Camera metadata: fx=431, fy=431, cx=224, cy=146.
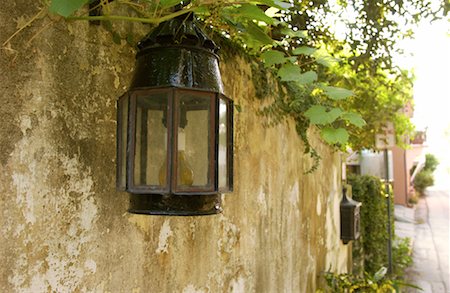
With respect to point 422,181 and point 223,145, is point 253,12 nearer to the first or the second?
point 223,145

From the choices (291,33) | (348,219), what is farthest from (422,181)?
(291,33)

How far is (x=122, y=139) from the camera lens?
154cm

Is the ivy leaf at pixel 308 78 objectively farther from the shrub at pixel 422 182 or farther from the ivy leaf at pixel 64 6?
the shrub at pixel 422 182

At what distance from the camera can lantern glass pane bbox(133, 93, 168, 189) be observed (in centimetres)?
148

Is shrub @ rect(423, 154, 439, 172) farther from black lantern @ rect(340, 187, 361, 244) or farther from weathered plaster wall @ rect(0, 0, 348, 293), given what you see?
weathered plaster wall @ rect(0, 0, 348, 293)

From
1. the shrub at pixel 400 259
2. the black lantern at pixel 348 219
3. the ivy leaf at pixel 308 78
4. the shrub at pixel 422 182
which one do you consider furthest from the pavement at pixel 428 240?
the shrub at pixel 422 182

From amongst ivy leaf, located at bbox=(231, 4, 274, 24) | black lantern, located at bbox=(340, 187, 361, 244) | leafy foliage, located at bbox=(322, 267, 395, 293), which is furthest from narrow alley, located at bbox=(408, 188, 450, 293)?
ivy leaf, located at bbox=(231, 4, 274, 24)

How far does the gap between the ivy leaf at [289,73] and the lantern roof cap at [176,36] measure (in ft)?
3.37

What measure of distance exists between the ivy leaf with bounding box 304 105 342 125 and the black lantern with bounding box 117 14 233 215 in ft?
3.56

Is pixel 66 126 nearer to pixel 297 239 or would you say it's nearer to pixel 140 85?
pixel 140 85

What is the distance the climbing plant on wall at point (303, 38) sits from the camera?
156 cm

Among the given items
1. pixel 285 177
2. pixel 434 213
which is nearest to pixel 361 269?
pixel 285 177

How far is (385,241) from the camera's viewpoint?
25.7 ft

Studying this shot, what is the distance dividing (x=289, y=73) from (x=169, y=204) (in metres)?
1.39
